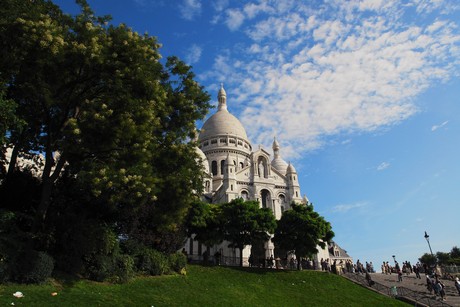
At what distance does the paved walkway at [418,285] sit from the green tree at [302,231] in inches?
232

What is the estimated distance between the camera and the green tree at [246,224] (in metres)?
33.1

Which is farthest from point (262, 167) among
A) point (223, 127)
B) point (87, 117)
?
point (87, 117)

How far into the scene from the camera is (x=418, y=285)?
30.0 meters

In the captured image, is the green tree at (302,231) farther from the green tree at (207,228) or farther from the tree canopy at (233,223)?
the green tree at (207,228)

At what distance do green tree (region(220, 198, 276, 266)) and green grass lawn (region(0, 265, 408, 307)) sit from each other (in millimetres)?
3829

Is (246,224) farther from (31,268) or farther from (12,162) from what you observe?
(31,268)

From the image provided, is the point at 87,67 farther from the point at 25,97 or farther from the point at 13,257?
the point at 13,257

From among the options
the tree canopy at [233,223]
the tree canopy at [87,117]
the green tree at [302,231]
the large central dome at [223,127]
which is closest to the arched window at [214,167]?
the large central dome at [223,127]

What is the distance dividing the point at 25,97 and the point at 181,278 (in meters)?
13.0

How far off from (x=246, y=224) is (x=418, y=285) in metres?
14.5

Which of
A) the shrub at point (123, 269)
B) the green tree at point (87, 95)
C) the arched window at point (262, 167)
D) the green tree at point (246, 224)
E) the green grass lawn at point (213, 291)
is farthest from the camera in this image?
the arched window at point (262, 167)

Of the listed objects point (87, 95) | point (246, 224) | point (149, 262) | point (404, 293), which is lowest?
point (404, 293)

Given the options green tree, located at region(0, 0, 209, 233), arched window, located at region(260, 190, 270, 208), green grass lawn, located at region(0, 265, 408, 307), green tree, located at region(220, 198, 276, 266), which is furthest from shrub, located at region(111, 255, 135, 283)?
arched window, located at region(260, 190, 270, 208)

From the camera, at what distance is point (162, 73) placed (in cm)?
2091
